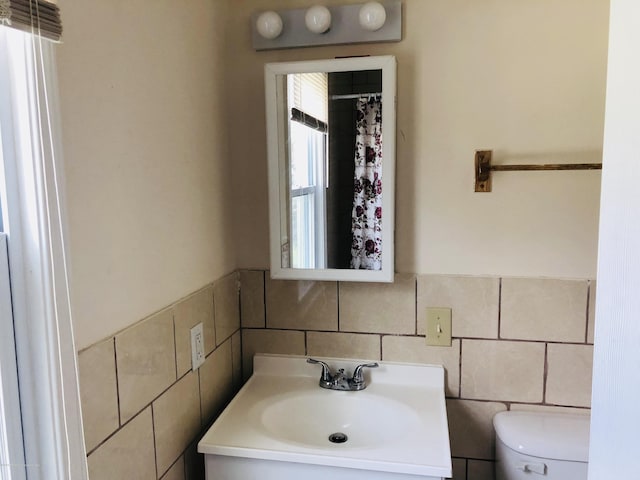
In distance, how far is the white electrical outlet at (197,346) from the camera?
128 cm

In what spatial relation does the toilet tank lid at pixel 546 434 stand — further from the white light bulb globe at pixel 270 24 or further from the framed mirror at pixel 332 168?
the white light bulb globe at pixel 270 24

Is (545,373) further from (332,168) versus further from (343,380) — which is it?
(332,168)

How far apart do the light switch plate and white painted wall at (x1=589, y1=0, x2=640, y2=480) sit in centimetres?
63

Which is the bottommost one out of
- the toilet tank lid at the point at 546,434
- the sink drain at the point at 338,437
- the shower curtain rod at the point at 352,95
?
the sink drain at the point at 338,437

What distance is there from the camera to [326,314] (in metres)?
1.56

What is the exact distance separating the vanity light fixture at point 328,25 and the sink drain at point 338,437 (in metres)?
1.09

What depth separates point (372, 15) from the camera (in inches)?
53.3

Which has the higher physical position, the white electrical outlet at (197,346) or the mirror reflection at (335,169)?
the mirror reflection at (335,169)

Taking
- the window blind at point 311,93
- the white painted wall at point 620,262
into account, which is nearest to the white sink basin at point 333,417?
the white painted wall at point 620,262

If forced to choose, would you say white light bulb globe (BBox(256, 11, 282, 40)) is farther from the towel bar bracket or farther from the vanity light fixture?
the towel bar bracket

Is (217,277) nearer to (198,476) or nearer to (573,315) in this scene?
(198,476)

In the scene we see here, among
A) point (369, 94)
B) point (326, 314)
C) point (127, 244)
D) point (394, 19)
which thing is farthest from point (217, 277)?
point (394, 19)

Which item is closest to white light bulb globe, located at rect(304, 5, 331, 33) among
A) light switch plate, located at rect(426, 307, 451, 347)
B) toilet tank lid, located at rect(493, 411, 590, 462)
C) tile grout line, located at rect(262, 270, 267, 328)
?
tile grout line, located at rect(262, 270, 267, 328)

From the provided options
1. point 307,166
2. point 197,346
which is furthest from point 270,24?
point 197,346
